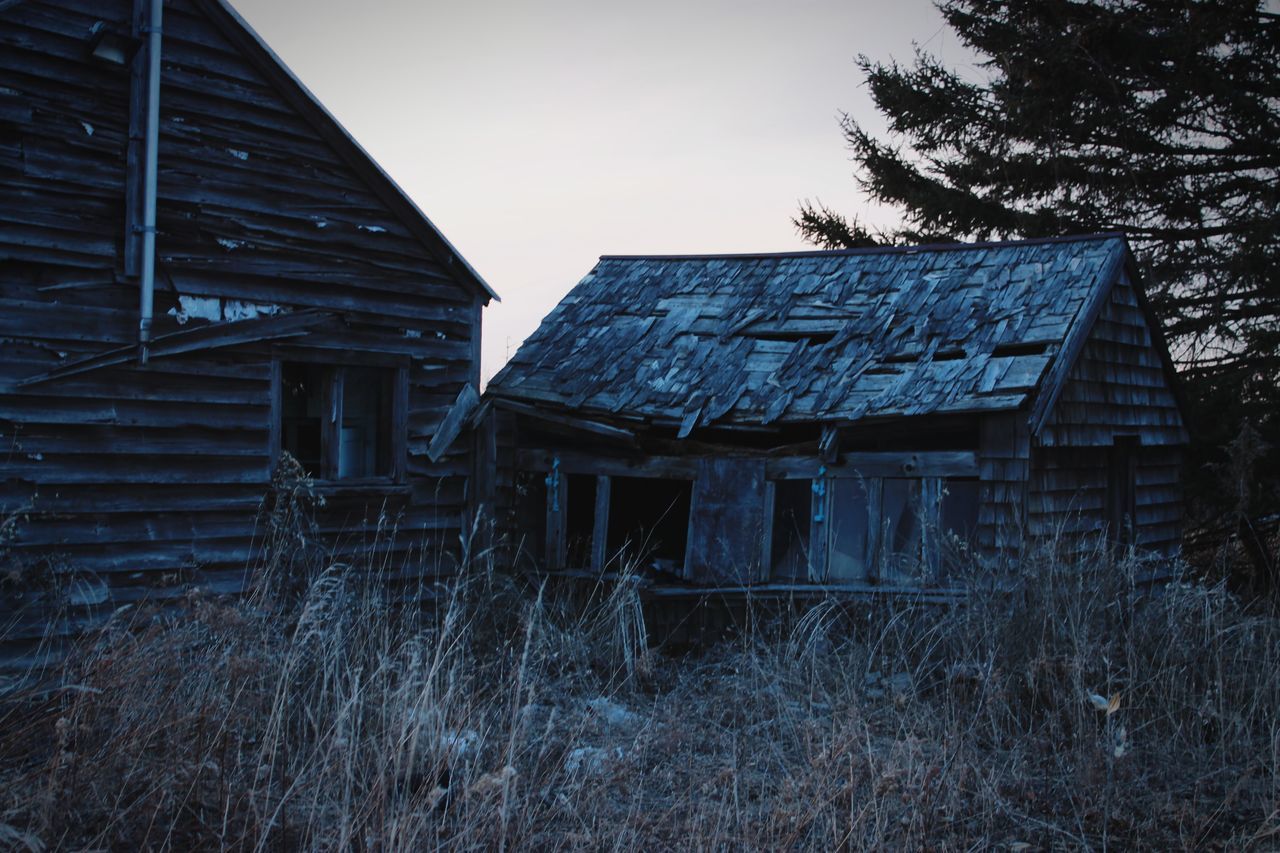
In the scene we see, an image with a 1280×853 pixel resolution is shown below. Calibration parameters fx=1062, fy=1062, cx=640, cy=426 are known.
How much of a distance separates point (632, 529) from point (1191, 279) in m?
8.98

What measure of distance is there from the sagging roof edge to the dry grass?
4.45 meters

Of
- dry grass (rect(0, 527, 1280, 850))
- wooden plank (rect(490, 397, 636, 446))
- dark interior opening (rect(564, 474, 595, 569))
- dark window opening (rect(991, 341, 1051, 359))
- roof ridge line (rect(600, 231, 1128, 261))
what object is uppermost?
roof ridge line (rect(600, 231, 1128, 261))

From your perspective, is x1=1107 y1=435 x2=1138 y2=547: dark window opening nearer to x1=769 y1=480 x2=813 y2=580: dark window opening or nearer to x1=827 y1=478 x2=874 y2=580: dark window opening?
x1=827 y1=478 x2=874 y2=580: dark window opening

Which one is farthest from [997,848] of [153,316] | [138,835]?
[153,316]

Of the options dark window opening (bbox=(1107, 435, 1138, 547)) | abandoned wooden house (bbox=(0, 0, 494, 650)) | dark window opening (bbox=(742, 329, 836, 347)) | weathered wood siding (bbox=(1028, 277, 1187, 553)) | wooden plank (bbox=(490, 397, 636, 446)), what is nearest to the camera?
abandoned wooden house (bbox=(0, 0, 494, 650))

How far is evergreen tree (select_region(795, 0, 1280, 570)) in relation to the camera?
46.3 feet

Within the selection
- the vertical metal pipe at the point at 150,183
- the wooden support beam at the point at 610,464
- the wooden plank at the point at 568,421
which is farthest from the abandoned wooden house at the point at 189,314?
the wooden support beam at the point at 610,464

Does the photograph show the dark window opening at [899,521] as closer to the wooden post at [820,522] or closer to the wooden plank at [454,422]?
the wooden post at [820,522]

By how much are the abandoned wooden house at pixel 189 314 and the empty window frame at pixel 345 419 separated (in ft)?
0.07

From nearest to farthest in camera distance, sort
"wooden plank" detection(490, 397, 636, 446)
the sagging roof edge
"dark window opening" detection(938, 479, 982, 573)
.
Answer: the sagging roof edge
"dark window opening" detection(938, 479, 982, 573)
"wooden plank" detection(490, 397, 636, 446)

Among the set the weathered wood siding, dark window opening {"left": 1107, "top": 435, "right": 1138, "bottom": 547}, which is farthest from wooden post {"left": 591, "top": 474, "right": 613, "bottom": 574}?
dark window opening {"left": 1107, "top": 435, "right": 1138, "bottom": 547}

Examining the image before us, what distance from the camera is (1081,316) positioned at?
10.2m

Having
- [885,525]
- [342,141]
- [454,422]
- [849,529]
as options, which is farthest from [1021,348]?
[342,141]

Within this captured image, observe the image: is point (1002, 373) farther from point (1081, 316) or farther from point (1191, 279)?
point (1191, 279)
